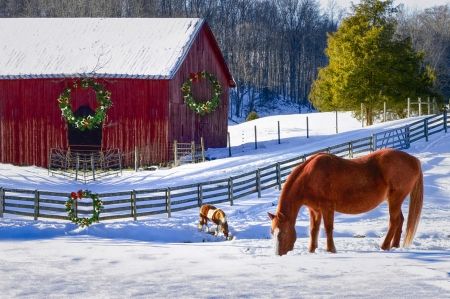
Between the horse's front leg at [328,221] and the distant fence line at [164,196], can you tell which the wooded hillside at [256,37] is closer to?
the distant fence line at [164,196]

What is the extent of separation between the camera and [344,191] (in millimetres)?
14789

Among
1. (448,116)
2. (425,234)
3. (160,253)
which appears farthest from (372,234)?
(448,116)

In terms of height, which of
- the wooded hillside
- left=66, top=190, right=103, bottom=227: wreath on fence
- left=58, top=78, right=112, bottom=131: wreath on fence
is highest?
the wooded hillside

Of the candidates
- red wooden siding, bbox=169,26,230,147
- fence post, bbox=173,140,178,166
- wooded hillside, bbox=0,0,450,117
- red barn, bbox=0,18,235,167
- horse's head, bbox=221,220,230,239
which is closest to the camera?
horse's head, bbox=221,220,230,239

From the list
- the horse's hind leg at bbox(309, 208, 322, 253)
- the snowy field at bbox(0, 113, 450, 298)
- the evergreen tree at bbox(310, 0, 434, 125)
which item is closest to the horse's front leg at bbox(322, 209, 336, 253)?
the horse's hind leg at bbox(309, 208, 322, 253)

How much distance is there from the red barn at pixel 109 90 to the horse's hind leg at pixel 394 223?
2055cm

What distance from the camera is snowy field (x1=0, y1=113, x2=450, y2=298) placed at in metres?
11.3

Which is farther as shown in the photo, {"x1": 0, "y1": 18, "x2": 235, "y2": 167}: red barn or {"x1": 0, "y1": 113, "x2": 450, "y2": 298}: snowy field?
{"x1": 0, "y1": 18, "x2": 235, "y2": 167}: red barn

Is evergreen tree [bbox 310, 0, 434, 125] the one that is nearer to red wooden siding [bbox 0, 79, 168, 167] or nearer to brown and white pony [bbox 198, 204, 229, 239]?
red wooden siding [bbox 0, 79, 168, 167]

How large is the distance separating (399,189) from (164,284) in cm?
556

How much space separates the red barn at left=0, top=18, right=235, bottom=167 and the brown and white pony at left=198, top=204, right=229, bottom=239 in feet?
47.6

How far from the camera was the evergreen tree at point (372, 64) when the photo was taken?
42.4 metres

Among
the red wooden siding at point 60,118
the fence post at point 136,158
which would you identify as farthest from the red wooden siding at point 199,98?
the fence post at point 136,158

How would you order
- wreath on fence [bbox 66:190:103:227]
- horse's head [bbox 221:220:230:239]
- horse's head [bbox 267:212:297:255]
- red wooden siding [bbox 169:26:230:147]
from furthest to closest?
red wooden siding [bbox 169:26:230:147] < wreath on fence [bbox 66:190:103:227] < horse's head [bbox 221:220:230:239] < horse's head [bbox 267:212:297:255]
